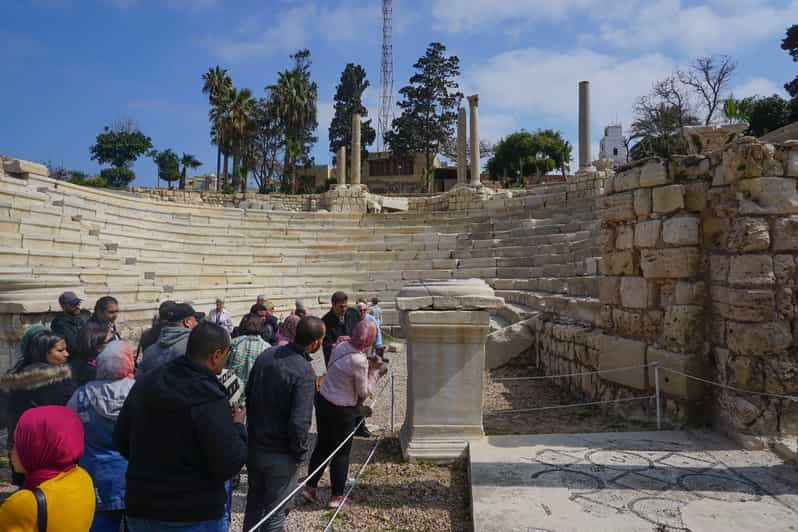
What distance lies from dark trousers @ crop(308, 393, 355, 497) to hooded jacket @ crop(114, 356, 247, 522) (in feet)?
5.54

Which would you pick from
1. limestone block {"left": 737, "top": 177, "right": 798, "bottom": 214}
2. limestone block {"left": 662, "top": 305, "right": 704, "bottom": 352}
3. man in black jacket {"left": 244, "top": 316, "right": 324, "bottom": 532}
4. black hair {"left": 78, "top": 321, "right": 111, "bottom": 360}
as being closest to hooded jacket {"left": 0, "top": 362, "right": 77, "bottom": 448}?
black hair {"left": 78, "top": 321, "right": 111, "bottom": 360}

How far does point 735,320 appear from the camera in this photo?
16.1 feet

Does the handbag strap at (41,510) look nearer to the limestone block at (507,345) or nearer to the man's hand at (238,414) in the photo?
the man's hand at (238,414)

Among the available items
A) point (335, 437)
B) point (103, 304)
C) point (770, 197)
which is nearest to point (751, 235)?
point (770, 197)

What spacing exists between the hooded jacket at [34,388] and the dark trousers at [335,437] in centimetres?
180

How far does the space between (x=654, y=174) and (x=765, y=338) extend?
1.99m

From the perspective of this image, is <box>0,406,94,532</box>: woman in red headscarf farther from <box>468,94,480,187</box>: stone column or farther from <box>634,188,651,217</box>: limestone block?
<box>468,94,480,187</box>: stone column

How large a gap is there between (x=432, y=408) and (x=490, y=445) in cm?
60

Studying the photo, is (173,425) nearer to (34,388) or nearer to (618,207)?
(34,388)

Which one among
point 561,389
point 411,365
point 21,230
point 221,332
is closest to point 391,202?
point 21,230

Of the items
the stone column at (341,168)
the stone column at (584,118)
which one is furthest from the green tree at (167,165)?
the stone column at (584,118)

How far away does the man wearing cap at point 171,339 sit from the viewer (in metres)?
3.75

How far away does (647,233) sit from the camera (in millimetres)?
5840

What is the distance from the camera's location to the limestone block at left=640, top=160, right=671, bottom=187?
18.7 ft
